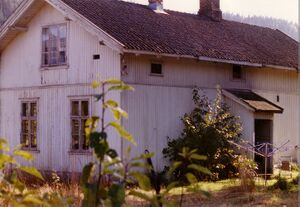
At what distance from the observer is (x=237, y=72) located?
24297mm

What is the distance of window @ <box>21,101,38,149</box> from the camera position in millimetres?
22516

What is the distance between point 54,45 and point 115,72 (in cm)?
367

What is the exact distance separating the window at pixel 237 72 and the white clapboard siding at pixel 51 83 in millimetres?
6322

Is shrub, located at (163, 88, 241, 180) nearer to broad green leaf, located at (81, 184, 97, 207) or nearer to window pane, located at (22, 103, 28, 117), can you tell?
window pane, located at (22, 103, 28, 117)

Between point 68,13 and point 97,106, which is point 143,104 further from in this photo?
point 68,13

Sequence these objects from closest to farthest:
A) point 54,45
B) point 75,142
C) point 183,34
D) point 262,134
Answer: point 75,142 < point 54,45 < point 183,34 < point 262,134

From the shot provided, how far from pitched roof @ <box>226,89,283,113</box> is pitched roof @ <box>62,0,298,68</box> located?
1292 millimetres

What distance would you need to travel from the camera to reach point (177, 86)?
2144 cm

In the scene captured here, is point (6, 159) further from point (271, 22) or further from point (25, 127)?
point (271, 22)

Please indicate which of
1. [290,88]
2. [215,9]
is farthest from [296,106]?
[215,9]

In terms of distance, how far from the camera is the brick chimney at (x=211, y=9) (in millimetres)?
→ 28797

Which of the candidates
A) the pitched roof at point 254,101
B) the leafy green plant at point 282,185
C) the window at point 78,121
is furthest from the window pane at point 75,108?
the leafy green plant at point 282,185

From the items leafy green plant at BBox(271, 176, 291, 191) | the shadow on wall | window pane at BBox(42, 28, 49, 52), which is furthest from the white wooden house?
the shadow on wall

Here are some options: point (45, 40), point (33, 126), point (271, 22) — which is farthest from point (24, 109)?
point (271, 22)
